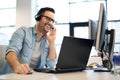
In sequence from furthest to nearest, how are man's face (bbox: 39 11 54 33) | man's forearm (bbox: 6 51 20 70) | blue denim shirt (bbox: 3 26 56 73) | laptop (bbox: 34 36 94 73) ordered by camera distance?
man's face (bbox: 39 11 54 33) → blue denim shirt (bbox: 3 26 56 73) → man's forearm (bbox: 6 51 20 70) → laptop (bbox: 34 36 94 73)

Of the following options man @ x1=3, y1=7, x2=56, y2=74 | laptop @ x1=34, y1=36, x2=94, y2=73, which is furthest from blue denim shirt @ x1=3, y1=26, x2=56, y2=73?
laptop @ x1=34, y1=36, x2=94, y2=73

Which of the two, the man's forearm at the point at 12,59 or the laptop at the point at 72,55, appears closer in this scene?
the laptop at the point at 72,55

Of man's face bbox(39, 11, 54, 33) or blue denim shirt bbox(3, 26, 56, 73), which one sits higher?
man's face bbox(39, 11, 54, 33)

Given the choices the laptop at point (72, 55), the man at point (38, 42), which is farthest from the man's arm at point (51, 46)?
the laptop at point (72, 55)

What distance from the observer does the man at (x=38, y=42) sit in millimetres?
1692

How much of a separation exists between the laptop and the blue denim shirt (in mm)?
307

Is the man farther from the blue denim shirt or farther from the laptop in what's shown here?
the laptop

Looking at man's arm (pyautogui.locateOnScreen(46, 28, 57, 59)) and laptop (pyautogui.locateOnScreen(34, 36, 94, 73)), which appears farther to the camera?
man's arm (pyautogui.locateOnScreen(46, 28, 57, 59))

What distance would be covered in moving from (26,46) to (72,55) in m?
0.48

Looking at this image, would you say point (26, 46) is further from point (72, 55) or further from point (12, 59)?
point (72, 55)

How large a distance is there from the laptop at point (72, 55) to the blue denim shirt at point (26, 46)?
12.1 inches

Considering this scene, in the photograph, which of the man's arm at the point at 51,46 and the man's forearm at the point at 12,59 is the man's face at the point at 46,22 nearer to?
the man's arm at the point at 51,46

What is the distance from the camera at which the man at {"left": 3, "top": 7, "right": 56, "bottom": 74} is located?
1692mm

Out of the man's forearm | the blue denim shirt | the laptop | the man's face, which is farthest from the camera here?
the man's face
